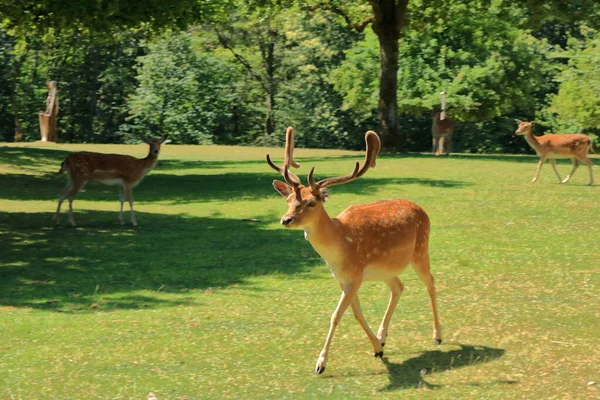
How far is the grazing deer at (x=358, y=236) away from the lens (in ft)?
26.7

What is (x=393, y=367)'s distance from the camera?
869cm

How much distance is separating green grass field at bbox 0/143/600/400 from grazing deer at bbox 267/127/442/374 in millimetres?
549

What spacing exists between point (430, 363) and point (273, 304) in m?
2.90

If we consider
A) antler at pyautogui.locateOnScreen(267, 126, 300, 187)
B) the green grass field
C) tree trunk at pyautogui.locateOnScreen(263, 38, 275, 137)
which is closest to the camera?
antler at pyautogui.locateOnScreen(267, 126, 300, 187)

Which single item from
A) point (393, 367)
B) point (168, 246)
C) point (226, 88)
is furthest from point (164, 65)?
point (393, 367)

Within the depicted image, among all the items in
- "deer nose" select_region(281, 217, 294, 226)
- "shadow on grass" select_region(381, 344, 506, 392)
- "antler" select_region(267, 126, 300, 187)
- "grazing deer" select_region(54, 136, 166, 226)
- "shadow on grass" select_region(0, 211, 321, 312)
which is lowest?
"shadow on grass" select_region(0, 211, 321, 312)

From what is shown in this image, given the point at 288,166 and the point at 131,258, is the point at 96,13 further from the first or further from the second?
the point at 288,166

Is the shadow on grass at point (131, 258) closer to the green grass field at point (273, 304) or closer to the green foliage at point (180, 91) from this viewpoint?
the green grass field at point (273, 304)

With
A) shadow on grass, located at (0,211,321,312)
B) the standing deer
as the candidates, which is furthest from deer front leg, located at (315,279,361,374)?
the standing deer

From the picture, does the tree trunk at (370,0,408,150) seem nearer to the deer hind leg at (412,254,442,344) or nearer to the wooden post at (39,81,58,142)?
the wooden post at (39,81,58,142)

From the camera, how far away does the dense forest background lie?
1517 inches

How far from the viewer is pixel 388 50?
31297 mm

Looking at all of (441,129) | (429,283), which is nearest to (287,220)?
(429,283)

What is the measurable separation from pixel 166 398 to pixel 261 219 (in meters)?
10.0
